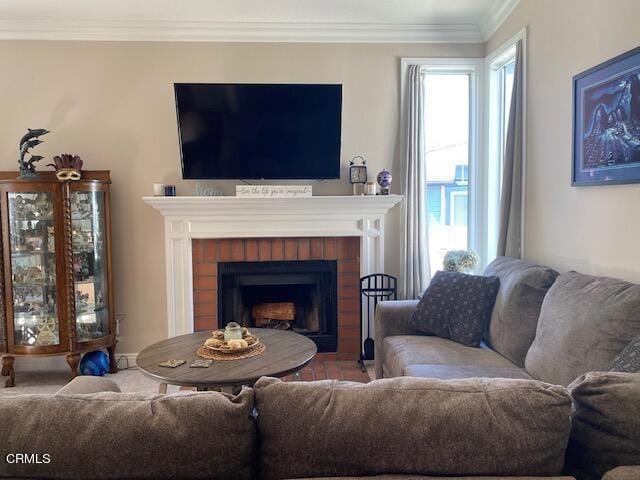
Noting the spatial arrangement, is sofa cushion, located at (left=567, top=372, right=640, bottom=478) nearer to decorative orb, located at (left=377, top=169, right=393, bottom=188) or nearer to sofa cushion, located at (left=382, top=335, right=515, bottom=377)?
sofa cushion, located at (left=382, top=335, right=515, bottom=377)

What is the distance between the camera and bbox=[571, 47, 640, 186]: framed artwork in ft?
7.17

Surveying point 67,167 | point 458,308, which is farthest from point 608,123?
point 67,167

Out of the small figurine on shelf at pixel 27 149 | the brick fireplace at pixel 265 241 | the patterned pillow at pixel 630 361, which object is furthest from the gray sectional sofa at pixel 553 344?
the small figurine on shelf at pixel 27 149

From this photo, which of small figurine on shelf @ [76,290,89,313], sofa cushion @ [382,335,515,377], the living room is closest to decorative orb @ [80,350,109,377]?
the living room

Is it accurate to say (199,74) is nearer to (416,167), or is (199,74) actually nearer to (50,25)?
(50,25)

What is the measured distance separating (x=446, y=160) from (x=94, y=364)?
3219 millimetres

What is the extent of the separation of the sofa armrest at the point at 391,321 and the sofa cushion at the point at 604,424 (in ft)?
6.65

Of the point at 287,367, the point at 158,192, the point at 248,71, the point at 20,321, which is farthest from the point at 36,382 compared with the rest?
the point at 248,71

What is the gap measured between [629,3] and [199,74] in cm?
291

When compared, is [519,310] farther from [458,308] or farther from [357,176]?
[357,176]

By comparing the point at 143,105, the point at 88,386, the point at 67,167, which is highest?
the point at 143,105

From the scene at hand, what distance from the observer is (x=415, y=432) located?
1004 millimetres

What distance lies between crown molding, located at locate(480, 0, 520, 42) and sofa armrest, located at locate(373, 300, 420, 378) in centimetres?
217

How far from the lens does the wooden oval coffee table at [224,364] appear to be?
2.15 m
